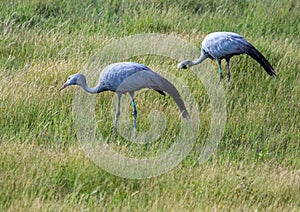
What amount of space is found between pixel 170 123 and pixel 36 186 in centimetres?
222

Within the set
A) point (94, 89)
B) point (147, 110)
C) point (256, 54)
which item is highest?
point (256, 54)

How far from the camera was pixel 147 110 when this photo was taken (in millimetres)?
8844

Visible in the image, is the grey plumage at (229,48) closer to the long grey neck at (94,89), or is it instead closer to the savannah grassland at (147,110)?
the savannah grassland at (147,110)

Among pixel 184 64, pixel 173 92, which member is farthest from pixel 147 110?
pixel 184 64

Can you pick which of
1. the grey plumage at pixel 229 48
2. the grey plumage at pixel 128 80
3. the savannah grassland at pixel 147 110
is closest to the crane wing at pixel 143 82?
the grey plumage at pixel 128 80

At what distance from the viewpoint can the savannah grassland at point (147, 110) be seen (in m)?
7.00

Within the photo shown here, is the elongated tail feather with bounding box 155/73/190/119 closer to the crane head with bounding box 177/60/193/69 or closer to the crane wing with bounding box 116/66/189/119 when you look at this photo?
the crane wing with bounding box 116/66/189/119

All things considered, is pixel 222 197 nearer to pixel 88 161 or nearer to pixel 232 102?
pixel 88 161

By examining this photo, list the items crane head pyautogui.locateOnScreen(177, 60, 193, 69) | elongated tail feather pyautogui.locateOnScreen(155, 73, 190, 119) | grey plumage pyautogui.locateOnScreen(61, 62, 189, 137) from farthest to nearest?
crane head pyautogui.locateOnScreen(177, 60, 193, 69) < elongated tail feather pyautogui.locateOnScreen(155, 73, 190, 119) < grey plumage pyautogui.locateOnScreen(61, 62, 189, 137)

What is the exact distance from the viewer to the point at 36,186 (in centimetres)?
693

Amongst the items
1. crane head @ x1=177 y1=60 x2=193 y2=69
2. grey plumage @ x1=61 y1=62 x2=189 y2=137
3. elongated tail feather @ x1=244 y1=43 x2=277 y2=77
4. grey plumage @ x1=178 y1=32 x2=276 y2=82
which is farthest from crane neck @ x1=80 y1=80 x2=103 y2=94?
elongated tail feather @ x1=244 y1=43 x2=277 y2=77

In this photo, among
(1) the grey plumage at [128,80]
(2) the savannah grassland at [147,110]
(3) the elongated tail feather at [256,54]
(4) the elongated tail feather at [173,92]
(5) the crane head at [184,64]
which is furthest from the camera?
(5) the crane head at [184,64]

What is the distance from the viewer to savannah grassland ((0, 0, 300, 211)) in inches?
276

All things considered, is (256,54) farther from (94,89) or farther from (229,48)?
(94,89)
